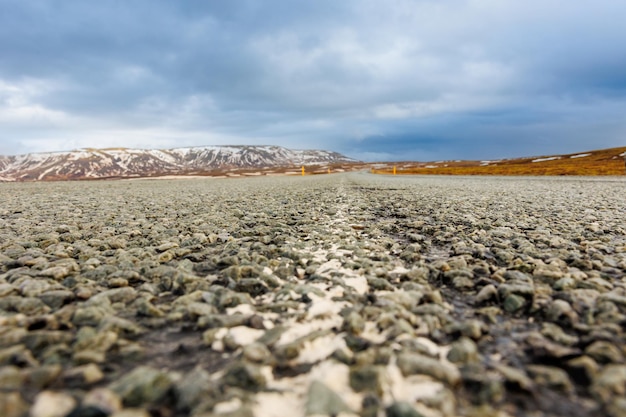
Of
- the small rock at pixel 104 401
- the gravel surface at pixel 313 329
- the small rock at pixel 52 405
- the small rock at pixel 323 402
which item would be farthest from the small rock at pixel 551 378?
the small rock at pixel 52 405

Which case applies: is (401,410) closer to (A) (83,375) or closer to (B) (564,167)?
(A) (83,375)

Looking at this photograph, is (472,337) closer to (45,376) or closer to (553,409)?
→ (553,409)

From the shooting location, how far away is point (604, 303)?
11.0ft

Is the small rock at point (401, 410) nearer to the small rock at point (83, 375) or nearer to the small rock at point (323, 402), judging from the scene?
the small rock at point (323, 402)

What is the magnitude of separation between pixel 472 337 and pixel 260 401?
1898mm

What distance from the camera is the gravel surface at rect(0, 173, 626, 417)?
2088 millimetres

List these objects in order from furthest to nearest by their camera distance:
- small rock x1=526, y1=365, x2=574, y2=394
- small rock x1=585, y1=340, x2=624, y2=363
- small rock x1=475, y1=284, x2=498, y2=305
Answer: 1. small rock x1=475, y1=284, x2=498, y2=305
2. small rock x1=585, y1=340, x2=624, y2=363
3. small rock x1=526, y1=365, x2=574, y2=394

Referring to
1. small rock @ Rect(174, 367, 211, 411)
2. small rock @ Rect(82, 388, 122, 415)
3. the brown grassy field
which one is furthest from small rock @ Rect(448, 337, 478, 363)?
the brown grassy field

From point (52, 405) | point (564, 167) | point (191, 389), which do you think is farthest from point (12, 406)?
point (564, 167)

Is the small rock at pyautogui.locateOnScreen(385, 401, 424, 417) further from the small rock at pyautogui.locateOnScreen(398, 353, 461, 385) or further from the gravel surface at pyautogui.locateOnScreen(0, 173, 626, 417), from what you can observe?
the small rock at pyautogui.locateOnScreen(398, 353, 461, 385)

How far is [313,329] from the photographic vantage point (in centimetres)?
309

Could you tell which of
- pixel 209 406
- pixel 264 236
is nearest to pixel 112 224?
pixel 264 236

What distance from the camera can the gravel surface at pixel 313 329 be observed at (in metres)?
2.09

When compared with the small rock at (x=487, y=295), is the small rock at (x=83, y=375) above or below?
above
